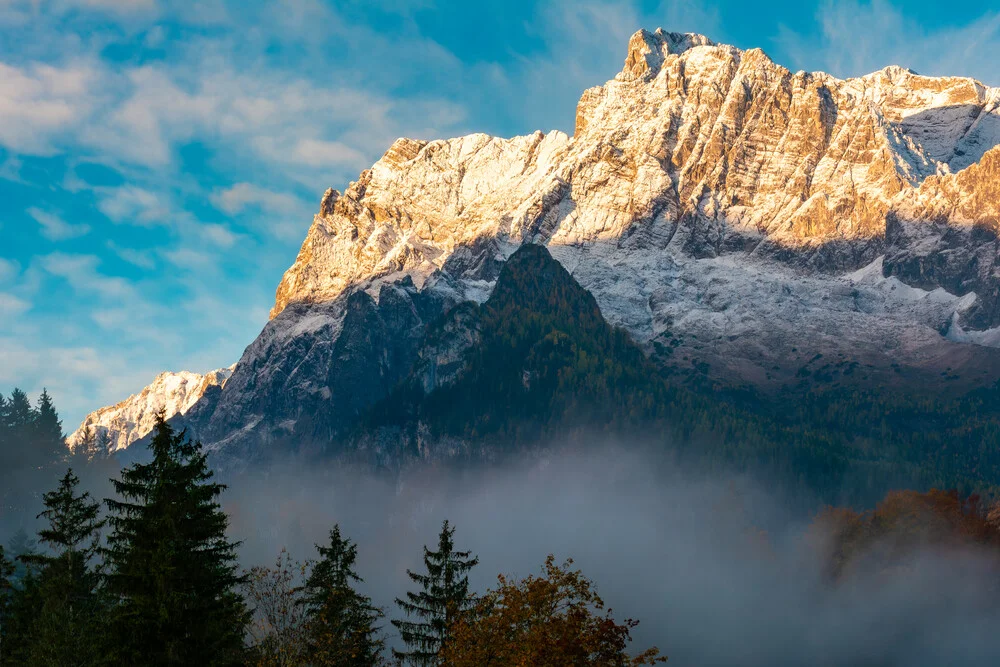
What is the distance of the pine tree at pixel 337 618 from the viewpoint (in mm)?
62181

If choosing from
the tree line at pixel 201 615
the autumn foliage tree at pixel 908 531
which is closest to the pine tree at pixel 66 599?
the tree line at pixel 201 615

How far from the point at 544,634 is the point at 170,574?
17943mm

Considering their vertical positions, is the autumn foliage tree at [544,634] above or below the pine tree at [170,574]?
below

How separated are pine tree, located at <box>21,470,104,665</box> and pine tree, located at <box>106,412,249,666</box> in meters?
3.56

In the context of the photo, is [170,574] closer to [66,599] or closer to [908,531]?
[66,599]

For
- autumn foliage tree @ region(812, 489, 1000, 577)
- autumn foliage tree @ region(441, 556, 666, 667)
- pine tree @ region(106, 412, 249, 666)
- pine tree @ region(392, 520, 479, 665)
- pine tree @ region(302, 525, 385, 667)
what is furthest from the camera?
autumn foliage tree @ region(812, 489, 1000, 577)

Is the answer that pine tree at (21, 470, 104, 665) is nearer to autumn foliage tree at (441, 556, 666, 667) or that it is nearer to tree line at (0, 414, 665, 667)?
tree line at (0, 414, 665, 667)

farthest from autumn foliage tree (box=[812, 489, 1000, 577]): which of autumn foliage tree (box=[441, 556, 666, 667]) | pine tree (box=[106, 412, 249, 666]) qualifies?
pine tree (box=[106, 412, 249, 666])

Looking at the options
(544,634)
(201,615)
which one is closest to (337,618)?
(201,615)

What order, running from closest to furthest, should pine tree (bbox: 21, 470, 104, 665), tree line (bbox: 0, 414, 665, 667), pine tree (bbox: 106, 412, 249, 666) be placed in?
1. tree line (bbox: 0, 414, 665, 667)
2. pine tree (bbox: 106, 412, 249, 666)
3. pine tree (bbox: 21, 470, 104, 665)

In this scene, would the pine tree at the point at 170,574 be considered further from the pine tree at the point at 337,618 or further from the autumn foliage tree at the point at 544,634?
the autumn foliage tree at the point at 544,634

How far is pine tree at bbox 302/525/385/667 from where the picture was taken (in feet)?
204

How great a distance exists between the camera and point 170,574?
5034cm

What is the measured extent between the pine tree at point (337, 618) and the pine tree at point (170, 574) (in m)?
6.42
